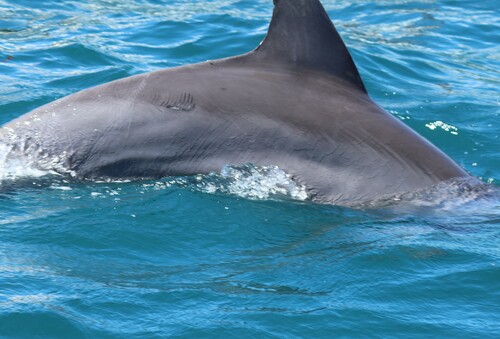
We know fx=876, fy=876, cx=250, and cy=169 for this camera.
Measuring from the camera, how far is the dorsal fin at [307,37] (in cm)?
834

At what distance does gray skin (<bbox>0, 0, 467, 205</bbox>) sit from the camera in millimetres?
8055

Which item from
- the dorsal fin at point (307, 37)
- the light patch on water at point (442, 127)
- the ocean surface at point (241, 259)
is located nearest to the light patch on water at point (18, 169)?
the ocean surface at point (241, 259)

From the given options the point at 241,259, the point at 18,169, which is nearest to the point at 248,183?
the point at 241,259

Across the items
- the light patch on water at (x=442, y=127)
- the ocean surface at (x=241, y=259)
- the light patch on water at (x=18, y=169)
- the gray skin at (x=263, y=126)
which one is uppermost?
the gray skin at (x=263, y=126)

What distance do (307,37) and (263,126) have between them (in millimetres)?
981

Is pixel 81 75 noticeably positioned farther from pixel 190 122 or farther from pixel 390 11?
pixel 390 11

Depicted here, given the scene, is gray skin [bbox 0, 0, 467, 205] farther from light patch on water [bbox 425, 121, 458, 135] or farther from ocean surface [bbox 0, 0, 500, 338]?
light patch on water [bbox 425, 121, 458, 135]

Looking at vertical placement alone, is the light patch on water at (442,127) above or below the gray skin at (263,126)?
below

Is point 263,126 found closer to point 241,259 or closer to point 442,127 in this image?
point 241,259

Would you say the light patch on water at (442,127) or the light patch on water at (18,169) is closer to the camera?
the light patch on water at (18,169)

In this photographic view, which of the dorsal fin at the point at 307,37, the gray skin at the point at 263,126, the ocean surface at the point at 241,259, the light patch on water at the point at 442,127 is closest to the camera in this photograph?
the ocean surface at the point at 241,259

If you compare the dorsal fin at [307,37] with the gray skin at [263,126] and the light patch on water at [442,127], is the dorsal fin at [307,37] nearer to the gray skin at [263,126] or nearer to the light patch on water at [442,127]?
the gray skin at [263,126]

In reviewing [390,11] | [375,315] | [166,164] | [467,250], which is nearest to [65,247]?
[166,164]

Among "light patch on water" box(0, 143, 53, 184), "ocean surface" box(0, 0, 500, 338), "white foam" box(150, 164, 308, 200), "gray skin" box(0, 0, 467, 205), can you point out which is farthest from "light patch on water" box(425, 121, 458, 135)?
"light patch on water" box(0, 143, 53, 184)
